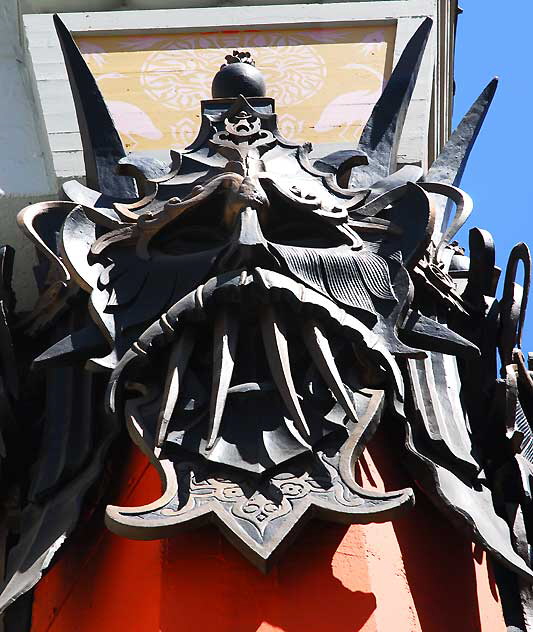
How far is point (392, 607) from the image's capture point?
3.55m

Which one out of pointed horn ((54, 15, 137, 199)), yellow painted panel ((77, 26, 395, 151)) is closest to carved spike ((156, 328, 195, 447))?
pointed horn ((54, 15, 137, 199))

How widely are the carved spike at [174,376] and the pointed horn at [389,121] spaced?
2.91 ft

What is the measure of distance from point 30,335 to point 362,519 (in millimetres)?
1285

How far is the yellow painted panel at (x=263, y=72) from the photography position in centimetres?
525

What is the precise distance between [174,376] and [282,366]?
258 mm

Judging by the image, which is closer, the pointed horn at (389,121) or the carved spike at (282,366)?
the carved spike at (282,366)

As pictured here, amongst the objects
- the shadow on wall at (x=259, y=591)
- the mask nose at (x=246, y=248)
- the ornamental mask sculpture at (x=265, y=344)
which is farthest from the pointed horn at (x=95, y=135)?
the shadow on wall at (x=259, y=591)

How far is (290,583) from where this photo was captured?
3531 millimetres

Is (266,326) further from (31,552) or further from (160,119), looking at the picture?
(160,119)

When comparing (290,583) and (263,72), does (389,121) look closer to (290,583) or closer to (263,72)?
(263,72)

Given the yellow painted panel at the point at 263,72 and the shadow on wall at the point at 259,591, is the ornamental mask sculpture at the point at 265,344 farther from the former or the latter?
the yellow painted panel at the point at 263,72

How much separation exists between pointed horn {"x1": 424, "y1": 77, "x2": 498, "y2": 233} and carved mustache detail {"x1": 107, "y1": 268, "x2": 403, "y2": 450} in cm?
86

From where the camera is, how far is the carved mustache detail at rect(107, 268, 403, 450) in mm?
3723

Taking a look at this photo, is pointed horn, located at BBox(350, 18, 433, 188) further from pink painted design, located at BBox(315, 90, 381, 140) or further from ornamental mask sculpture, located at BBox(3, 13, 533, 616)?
pink painted design, located at BBox(315, 90, 381, 140)
